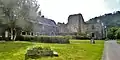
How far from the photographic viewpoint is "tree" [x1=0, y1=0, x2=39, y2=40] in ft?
148

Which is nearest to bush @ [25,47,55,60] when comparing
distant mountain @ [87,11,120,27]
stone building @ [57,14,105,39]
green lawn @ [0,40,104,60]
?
green lawn @ [0,40,104,60]

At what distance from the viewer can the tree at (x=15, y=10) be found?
45.1 m

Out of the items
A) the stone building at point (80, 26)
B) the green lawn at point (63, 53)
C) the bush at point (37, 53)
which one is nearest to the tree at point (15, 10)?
the green lawn at point (63, 53)

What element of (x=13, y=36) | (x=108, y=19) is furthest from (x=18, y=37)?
(x=108, y=19)

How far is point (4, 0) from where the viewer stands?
44344mm

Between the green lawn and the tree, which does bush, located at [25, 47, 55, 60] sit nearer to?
the green lawn

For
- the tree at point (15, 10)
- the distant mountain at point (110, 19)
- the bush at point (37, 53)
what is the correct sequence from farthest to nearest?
the distant mountain at point (110, 19) < the tree at point (15, 10) < the bush at point (37, 53)

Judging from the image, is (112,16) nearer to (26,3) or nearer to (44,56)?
(26,3)

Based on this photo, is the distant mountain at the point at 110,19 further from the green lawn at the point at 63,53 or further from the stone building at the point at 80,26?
the green lawn at the point at 63,53

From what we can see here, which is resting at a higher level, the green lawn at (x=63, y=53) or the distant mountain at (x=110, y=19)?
the distant mountain at (x=110, y=19)

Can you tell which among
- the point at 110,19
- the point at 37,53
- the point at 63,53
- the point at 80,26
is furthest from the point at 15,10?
the point at 110,19

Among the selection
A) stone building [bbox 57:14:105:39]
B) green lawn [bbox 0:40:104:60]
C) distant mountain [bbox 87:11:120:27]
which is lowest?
green lawn [bbox 0:40:104:60]

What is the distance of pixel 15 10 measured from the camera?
45656 mm

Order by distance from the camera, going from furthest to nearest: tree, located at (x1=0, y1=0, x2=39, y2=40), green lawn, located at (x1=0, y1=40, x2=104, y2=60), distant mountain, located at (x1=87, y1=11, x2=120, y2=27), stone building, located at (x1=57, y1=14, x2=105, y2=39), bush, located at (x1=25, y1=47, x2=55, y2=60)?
1. distant mountain, located at (x1=87, y1=11, x2=120, y2=27)
2. stone building, located at (x1=57, y1=14, x2=105, y2=39)
3. tree, located at (x1=0, y1=0, x2=39, y2=40)
4. green lawn, located at (x1=0, y1=40, x2=104, y2=60)
5. bush, located at (x1=25, y1=47, x2=55, y2=60)
